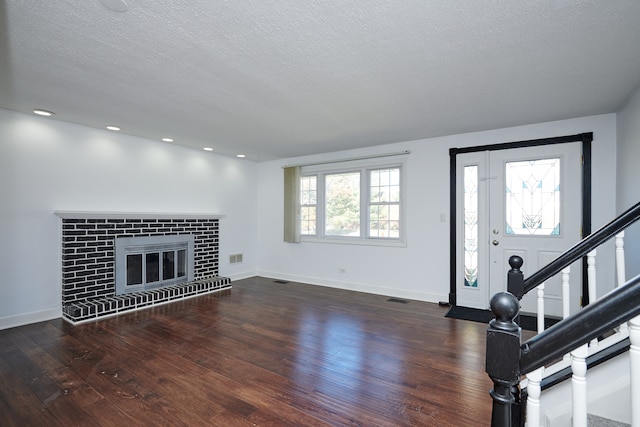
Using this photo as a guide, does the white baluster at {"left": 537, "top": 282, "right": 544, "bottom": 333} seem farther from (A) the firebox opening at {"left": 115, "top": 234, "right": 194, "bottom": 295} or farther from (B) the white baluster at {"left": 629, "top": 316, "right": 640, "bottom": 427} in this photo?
(A) the firebox opening at {"left": 115, "top": 234, "right": 194, "bottom": 295}

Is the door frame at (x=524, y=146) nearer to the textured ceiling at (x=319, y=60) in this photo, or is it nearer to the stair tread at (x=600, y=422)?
the textured ceiling at (x=319, y=60)

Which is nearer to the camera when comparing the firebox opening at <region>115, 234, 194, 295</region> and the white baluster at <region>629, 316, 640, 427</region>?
the white baluster at <region>629, 316, 640, 427</region>

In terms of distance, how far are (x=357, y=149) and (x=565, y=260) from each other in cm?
403

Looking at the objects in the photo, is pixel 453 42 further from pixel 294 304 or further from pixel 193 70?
pixel 294 304

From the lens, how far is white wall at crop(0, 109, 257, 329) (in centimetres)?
363

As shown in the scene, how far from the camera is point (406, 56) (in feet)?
7.54

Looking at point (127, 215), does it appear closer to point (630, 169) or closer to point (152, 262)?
point (152, 262)

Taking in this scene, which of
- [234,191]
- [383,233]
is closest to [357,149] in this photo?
[383,233]

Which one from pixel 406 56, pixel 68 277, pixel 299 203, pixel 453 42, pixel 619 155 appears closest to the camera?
pixel 453 42

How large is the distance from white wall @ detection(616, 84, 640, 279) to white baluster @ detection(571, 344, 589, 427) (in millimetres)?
2715

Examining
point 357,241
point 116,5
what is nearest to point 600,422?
point 116,5

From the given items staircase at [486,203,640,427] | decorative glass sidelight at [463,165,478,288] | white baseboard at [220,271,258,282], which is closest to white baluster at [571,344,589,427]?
staircase at [486,203,640,427]

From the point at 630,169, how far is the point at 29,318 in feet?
22.0

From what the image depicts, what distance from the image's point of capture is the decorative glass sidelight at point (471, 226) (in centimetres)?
442
